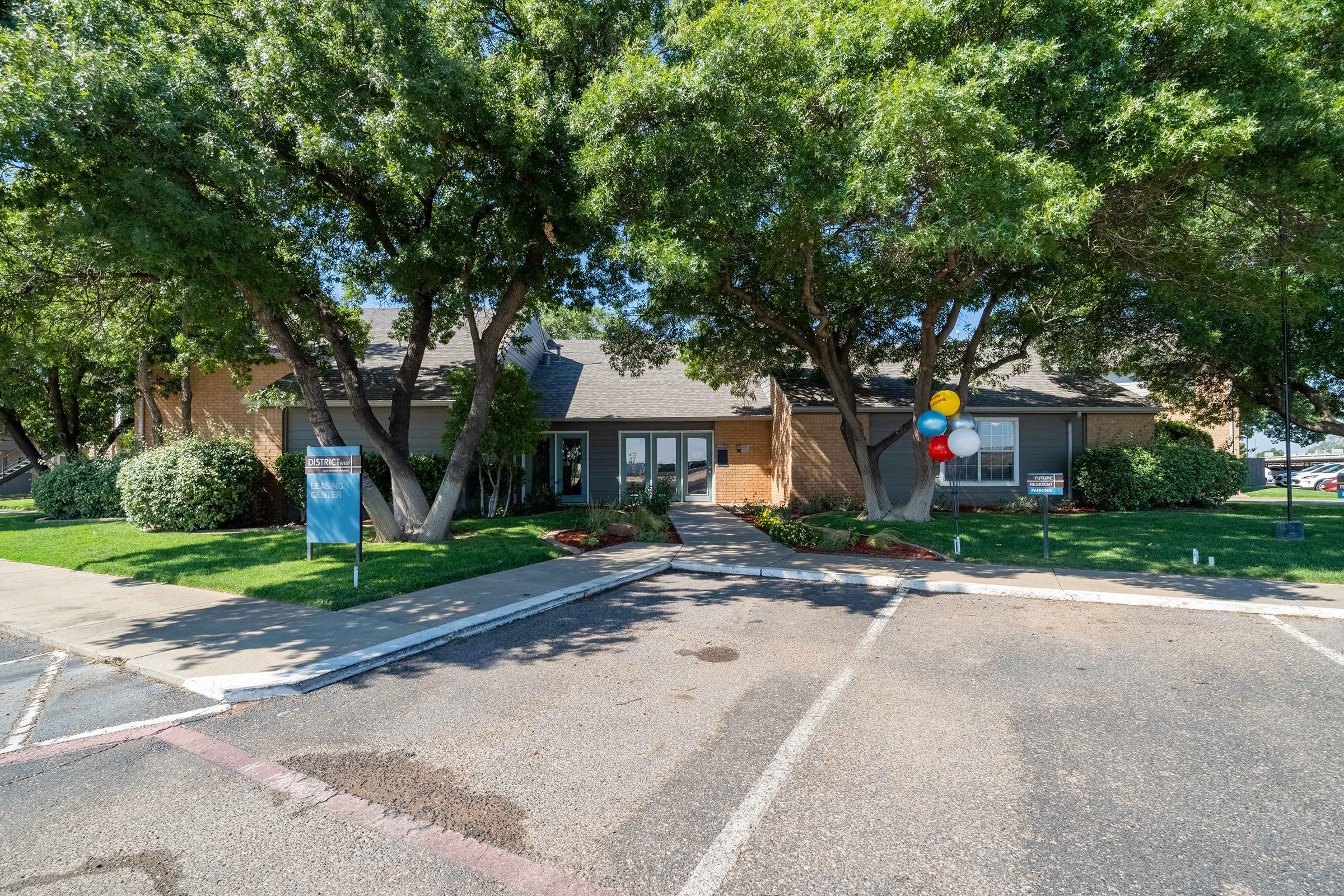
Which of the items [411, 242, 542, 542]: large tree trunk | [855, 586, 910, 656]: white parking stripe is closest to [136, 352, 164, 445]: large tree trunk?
[411, 242, 542, 542]: large tree trunk

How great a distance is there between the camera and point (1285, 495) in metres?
26.2

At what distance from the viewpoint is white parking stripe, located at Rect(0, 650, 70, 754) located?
441cm

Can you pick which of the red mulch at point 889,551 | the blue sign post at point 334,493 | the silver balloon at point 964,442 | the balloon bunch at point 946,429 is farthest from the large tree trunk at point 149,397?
the silver balloon at point 964,442

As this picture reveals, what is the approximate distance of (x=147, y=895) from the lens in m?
2.81

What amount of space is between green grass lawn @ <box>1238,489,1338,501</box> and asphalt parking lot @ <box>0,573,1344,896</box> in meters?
23.9

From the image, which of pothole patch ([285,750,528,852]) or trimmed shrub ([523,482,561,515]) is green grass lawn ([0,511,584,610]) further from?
pothole patch ([285,750,528,852])

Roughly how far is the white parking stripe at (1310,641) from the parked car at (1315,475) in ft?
119

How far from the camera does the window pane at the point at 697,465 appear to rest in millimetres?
20625

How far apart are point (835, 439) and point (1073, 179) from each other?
11057mm

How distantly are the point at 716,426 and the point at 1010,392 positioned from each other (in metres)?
8.83

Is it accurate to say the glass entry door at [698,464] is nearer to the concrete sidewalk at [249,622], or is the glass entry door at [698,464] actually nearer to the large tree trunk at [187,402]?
the concrete sidewalk at [249,622]

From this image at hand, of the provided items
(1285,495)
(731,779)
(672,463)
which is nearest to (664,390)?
(672,463)

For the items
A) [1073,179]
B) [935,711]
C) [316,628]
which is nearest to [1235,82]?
[1073,179]

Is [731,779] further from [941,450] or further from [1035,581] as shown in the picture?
[941,450]
